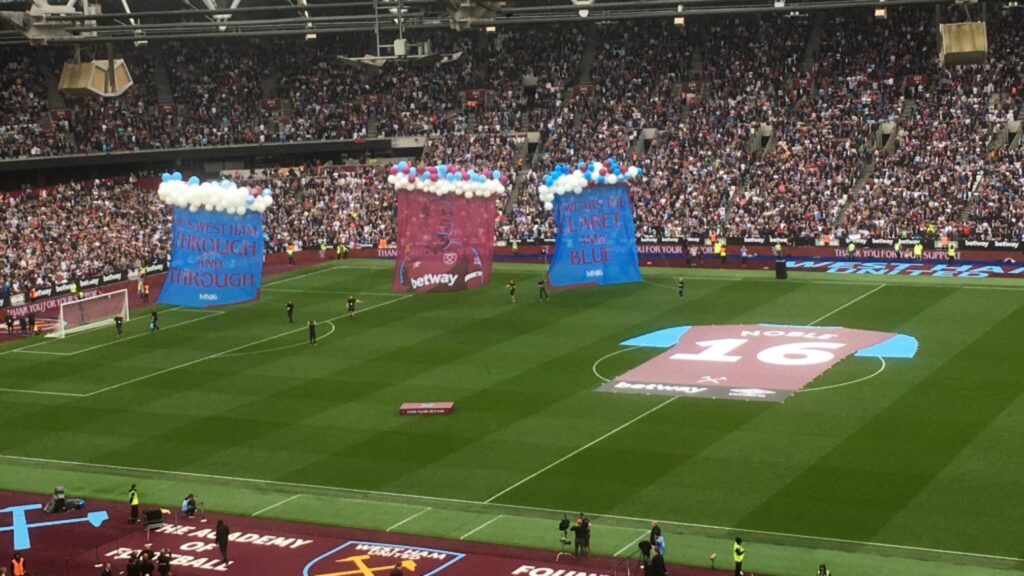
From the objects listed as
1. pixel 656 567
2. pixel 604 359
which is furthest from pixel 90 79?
pixel 656 567

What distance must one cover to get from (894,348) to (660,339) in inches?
336

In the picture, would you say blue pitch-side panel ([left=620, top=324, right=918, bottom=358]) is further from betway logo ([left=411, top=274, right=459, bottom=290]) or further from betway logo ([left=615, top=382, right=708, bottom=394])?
betway logo ([left=411, top=274, right=459, bottom=290])

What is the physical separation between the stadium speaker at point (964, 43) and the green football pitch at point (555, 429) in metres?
10.2

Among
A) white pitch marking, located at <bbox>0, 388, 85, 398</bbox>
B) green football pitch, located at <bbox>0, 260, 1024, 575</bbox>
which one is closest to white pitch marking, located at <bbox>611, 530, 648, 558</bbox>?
green football pitch, located at <bbox>0, 260, 1024, 575</bbox>

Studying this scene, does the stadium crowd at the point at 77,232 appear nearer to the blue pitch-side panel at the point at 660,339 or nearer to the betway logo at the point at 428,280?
the betway logo at the point at 428,280

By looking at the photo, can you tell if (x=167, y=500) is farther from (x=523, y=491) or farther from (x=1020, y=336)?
(x=1020, y=336)

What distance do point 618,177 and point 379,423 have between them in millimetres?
20935

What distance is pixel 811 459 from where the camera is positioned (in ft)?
116

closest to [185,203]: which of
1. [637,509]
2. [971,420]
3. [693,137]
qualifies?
[637,509]

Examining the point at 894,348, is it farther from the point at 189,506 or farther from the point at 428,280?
the point at 189,506

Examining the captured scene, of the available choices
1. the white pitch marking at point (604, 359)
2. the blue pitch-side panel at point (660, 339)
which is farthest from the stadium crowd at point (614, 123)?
the white pitch marking at point (604, 359)

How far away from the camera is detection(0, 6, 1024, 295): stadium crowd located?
70000 mm

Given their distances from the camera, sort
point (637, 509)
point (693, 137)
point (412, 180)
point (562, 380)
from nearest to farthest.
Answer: point (637, 509) < point (562, 380) < point (412, 180) < point (693, 137)

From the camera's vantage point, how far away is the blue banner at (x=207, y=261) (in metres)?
50.5
